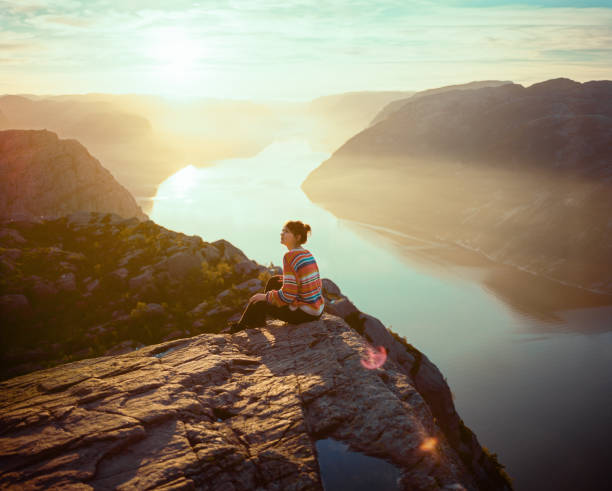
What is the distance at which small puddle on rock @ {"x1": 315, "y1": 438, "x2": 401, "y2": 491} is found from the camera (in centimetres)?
606

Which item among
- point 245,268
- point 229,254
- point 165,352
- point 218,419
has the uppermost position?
point 218,419

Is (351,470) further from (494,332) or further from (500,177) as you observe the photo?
(500,177)

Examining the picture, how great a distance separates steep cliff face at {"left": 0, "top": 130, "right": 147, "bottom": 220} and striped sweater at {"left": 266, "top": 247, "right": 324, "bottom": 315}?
6041 centimetres

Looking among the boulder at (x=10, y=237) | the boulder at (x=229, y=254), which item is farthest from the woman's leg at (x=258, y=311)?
the boulder at (x=10, y=237)

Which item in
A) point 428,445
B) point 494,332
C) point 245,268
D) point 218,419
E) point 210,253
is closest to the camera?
point 428,445

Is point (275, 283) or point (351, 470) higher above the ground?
point (275, 283)

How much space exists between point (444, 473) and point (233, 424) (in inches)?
135

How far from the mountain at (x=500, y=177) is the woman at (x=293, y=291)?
3645 inches

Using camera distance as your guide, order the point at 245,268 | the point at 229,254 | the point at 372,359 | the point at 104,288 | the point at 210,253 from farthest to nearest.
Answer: the point at 229,254 < the point at 210,253 < the point at 245,268 < the point at 104,288 < the point at 372,359

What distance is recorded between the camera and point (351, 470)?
247 inches

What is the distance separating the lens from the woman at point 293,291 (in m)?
9.69

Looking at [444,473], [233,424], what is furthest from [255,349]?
[444,473]

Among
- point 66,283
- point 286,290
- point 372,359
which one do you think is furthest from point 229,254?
point 372,359

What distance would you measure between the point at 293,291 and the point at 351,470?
4348 mm
